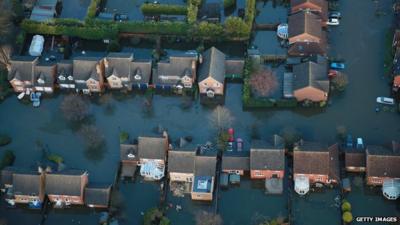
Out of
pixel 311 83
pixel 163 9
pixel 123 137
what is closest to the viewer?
pixel 123 137

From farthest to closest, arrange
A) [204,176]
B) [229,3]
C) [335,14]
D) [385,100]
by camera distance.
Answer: [229,3]
[335,14]
[385,100]
[204,176]

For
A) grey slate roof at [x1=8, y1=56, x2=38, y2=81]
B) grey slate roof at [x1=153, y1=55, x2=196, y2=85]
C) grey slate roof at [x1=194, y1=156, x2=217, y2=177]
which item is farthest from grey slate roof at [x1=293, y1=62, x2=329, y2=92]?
grey slate roof at [x1=8, y1=56, x2=38, y2=81]

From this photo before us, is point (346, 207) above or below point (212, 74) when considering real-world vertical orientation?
below

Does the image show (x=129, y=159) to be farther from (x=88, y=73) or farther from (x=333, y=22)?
(x=333, y=22)

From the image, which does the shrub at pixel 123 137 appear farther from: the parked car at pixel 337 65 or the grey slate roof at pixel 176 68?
the parked car at pixel 337 65

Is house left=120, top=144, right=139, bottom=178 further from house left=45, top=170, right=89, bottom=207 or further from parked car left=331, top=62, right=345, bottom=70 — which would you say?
parked car left=331, top=62, right=345, bottom=70

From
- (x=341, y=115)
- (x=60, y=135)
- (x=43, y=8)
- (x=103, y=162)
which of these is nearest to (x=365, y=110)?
(x=341, y=115)

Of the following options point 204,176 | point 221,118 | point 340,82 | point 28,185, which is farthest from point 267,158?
point 28,185

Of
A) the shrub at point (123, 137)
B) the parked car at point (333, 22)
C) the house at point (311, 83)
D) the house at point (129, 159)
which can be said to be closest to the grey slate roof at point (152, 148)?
the house at point (129, 159)
